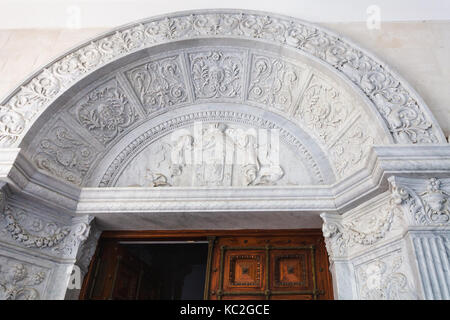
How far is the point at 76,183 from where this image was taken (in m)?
2.98

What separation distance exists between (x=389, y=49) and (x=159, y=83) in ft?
7.68

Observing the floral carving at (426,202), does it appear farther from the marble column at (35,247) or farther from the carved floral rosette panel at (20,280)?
the carved floral rosette panel at (20,280)

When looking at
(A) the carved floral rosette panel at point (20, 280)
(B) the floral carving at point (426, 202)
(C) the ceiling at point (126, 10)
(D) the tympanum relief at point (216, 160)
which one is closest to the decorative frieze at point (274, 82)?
(D) the tympanum relief at point (216, 160)

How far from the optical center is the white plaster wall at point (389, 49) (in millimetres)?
2850

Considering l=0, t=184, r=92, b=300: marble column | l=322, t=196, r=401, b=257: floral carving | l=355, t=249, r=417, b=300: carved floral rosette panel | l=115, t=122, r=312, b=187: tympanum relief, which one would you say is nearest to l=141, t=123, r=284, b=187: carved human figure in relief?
l=115, t=122, r=312, b=187: tympanum relief

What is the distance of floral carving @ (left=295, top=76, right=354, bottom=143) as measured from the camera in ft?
9.69

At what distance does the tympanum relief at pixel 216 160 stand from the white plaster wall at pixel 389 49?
127 centimetres

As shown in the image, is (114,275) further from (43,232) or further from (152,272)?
(152,272)

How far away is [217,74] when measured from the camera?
11.2 feet
